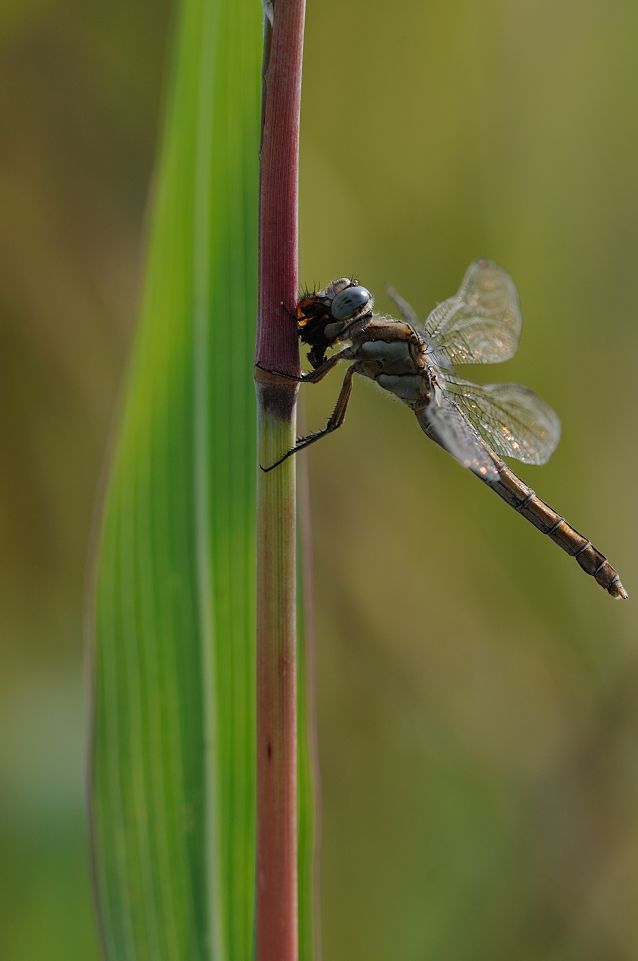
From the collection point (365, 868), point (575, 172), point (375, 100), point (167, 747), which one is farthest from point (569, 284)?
point (167, 747)

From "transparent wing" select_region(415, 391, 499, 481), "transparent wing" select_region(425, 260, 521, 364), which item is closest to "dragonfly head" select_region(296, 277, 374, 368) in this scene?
"transparent wing" select_region(415, 391, 499, 481)

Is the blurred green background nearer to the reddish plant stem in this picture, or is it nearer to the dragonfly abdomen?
the dragonfly abdomen

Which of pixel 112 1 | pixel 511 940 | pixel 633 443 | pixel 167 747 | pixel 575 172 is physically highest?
pixel 112 1

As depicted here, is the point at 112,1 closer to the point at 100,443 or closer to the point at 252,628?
the point at 100,443

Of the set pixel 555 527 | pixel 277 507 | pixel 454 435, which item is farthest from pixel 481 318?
pixel 277 507

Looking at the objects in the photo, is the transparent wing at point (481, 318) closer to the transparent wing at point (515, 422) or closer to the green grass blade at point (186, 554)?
the transparent wing at point (515, 422)
